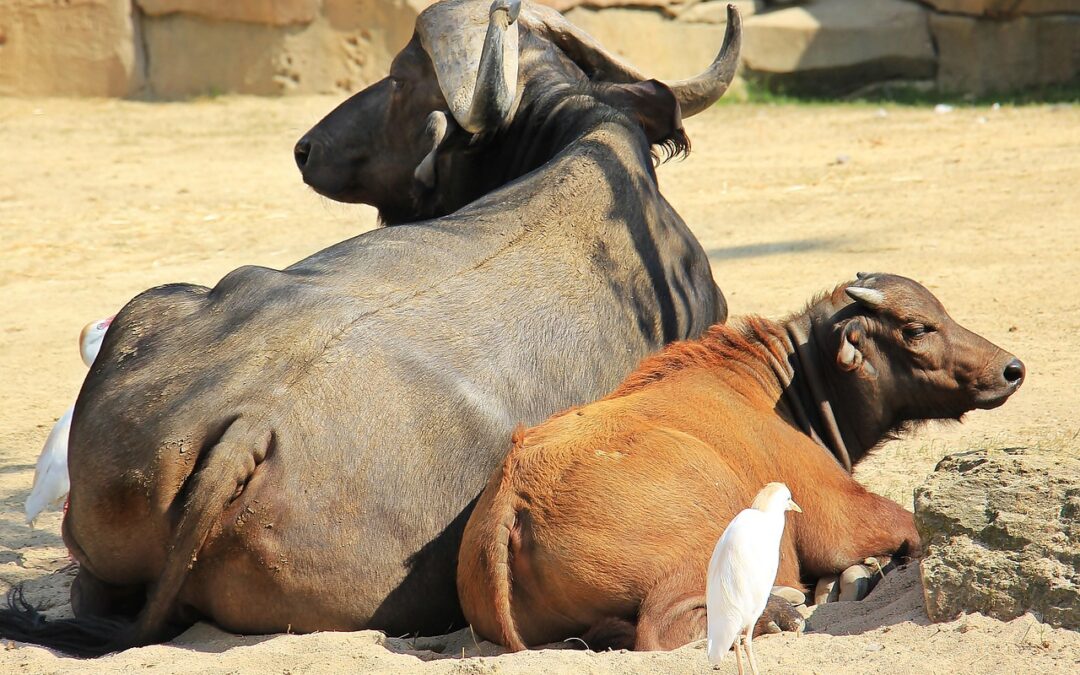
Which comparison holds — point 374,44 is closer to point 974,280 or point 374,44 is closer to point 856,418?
point 974,280

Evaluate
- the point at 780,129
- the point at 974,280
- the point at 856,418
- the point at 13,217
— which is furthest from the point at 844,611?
the point at 780,129

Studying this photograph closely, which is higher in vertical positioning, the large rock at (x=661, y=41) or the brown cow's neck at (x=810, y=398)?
the brown cow's neck at (x=810, y=398)

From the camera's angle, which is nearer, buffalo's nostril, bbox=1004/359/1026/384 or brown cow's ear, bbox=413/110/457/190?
buffalo's nostril, bbox=1004/359/1026/384

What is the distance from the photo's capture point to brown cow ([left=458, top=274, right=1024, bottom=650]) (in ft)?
13.9

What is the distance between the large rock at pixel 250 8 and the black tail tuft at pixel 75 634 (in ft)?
43.4

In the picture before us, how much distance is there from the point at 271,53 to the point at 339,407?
44.4 ft

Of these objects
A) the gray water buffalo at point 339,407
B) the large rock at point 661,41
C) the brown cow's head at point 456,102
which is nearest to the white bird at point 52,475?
the gray water buffalo at point 339,407

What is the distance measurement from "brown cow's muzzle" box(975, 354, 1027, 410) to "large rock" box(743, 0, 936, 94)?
1296 centimetres

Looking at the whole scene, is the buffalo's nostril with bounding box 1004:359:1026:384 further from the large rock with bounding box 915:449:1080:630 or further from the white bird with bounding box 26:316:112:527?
the white bird with bounding box 26:316:112:527

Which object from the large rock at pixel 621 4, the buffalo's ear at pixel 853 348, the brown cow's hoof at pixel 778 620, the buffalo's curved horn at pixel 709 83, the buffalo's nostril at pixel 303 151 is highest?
the buffalo's curved horn at pixel 709 83

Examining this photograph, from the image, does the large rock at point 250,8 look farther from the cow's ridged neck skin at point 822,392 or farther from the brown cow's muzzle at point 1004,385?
the brown cow's muzzle at point 1004,385

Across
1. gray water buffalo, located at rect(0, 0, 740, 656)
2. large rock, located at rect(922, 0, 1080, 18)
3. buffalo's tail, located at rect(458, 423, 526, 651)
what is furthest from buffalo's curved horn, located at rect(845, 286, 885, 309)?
large rock, located at rect(922, 0, 1080, 18)

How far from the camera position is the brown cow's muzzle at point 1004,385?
18.0ft

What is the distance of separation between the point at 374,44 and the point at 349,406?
43.6 ft
